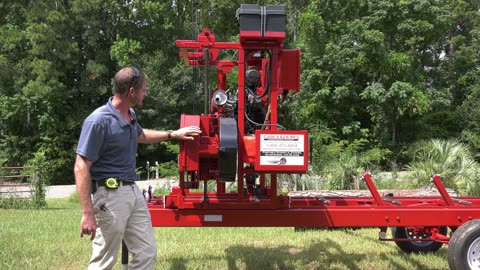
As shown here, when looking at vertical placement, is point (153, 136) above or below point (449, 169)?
above

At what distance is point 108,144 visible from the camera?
12.8 ft

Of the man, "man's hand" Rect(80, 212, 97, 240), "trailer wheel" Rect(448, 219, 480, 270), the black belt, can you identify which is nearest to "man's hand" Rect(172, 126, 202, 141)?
the man

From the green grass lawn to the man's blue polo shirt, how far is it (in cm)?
254

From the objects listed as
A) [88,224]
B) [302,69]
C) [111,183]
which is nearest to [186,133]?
[111,183]

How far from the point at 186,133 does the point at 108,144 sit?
1.03 m

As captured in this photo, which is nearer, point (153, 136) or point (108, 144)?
point (108, 144)

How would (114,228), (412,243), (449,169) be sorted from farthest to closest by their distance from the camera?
1. (449,169)
2. (412,243)
3. (114,228)

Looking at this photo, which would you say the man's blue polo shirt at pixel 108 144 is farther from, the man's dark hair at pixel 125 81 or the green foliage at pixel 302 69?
the green foliage at pixel 302 69

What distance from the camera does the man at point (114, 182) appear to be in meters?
3.74

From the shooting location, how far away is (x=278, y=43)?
16.9 feet

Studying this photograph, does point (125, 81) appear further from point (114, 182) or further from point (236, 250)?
point (236, 250)

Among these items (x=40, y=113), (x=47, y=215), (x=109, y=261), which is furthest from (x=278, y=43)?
(x=40, y=113)

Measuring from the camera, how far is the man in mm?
3740

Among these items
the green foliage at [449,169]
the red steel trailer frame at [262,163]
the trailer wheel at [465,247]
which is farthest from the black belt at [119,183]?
the green foliage at [449,169]
